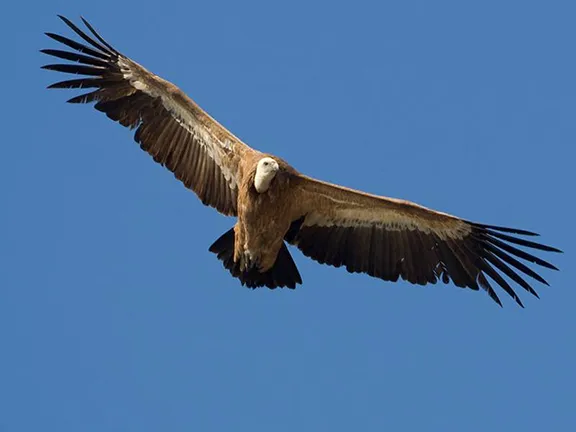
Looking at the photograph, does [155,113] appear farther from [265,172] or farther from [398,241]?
[398,241]

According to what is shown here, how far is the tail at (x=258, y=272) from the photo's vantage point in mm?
13133

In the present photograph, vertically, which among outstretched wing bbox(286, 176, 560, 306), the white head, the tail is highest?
outstretched wing bbox(286, 176, 560, 306)

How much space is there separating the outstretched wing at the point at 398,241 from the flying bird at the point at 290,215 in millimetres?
11

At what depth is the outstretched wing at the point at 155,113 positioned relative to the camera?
43.7 feet

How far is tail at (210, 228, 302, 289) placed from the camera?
43.1 ft

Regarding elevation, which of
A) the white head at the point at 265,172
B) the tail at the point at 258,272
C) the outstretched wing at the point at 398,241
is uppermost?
the outstretched wing at the point at 398,241

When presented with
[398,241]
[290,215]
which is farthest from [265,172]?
[398,241]

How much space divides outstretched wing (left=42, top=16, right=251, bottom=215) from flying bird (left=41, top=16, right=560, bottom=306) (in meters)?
0.01

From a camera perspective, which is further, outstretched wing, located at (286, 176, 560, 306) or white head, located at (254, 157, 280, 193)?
outstretched wing, located at (286, 176, 560, 306)

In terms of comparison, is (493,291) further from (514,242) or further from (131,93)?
(131,93)

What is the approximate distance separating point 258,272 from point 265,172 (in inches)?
53.5

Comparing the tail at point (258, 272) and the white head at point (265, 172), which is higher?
the white head at point (265, 172)

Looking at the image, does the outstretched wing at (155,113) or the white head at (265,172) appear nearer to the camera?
the white head at (265,172)

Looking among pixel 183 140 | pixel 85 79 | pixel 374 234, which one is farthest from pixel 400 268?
pixel 85 79
